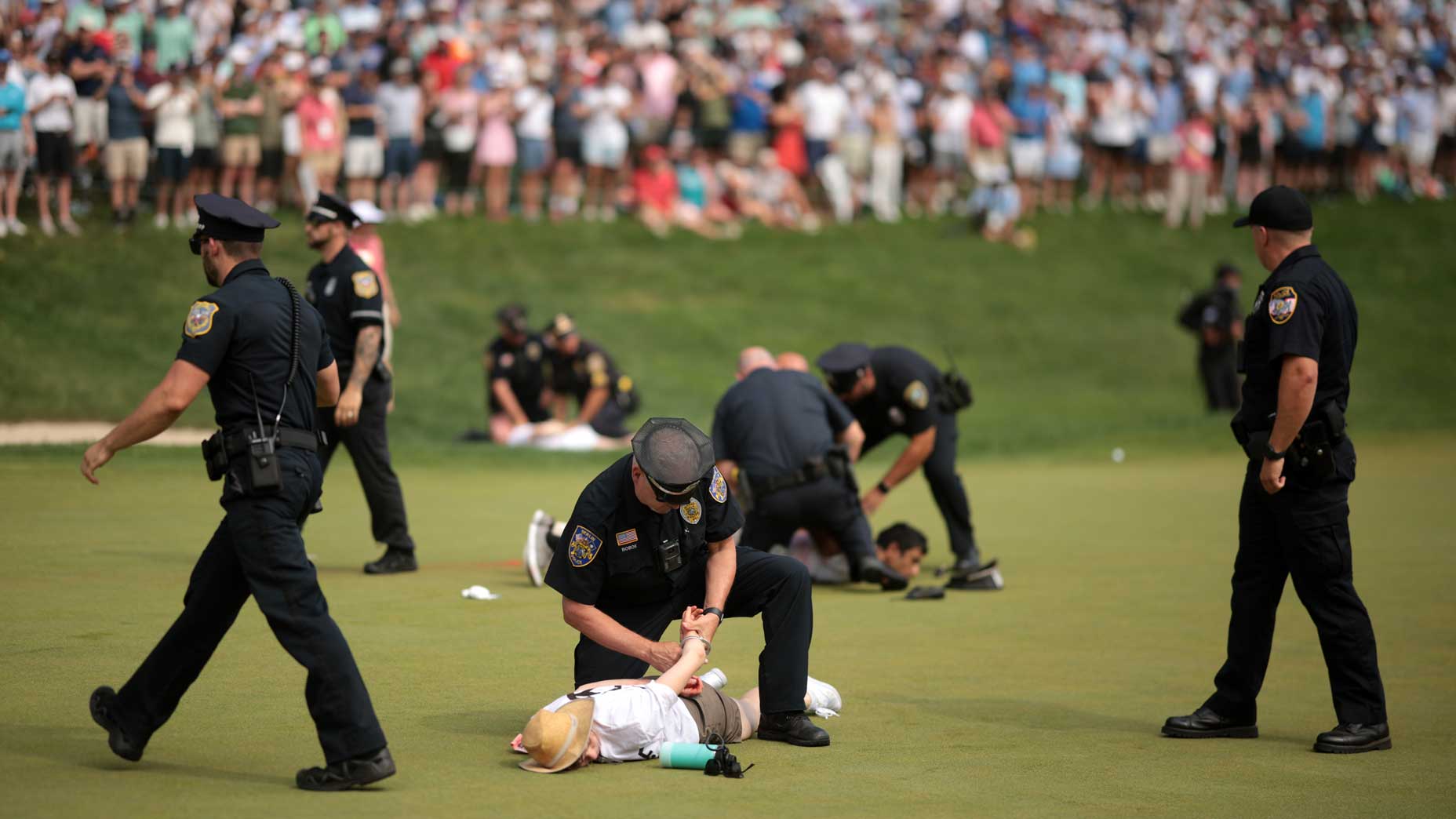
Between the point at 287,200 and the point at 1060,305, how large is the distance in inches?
486

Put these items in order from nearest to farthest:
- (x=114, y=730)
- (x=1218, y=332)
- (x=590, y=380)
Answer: (x=114, y=730)
(x=590, y=380)
(x=1218, y=332)

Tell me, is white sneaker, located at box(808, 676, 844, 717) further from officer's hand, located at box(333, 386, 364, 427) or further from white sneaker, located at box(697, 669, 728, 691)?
officer's hand, located at box(333, 386, 364, 427)

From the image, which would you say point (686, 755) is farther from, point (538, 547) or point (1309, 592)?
point (538, 547)

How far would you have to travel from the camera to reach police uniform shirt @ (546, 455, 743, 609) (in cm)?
616

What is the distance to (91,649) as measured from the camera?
7625mm

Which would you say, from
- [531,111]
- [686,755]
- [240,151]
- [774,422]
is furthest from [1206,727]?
[531,111]

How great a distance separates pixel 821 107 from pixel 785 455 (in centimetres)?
1677

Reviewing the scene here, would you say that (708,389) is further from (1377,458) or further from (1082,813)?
(1082,813)

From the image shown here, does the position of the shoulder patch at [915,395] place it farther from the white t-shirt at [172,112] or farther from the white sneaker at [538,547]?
the white t-shirt at [172,112]

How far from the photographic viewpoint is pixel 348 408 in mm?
9555

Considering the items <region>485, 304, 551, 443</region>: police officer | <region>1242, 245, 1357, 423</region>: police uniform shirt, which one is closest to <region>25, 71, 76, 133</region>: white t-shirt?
<region>485, 304, 551, 443</region>: police officer

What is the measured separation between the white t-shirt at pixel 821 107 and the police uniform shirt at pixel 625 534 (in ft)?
65.9

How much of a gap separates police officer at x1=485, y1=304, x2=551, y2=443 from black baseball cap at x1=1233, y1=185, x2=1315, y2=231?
11987 mm

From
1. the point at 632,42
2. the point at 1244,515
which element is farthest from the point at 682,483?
the point at 632,42
